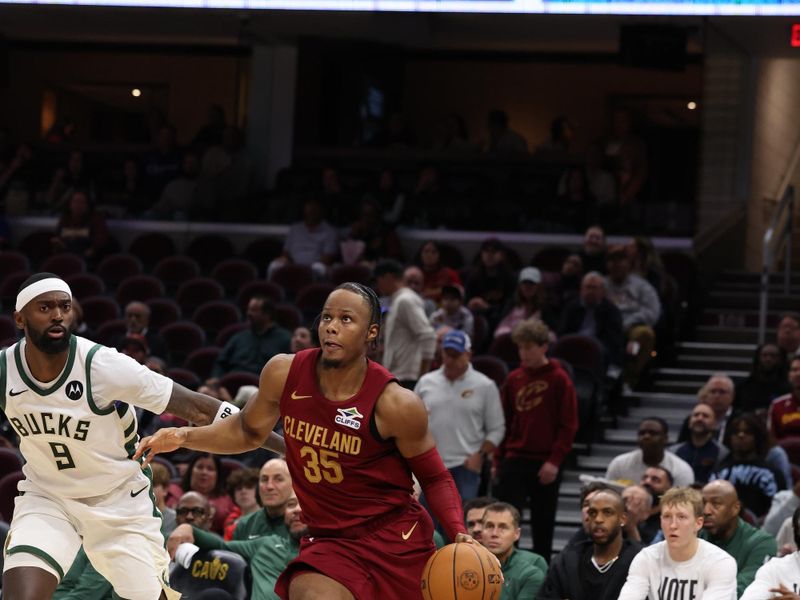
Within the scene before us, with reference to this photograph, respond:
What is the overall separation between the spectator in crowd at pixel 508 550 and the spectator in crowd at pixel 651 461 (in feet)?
5.49

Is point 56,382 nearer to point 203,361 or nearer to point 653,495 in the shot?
point 653,495

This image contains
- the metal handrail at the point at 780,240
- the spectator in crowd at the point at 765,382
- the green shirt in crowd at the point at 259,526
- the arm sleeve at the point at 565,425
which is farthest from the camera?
the metal handrail at the point at 780,240

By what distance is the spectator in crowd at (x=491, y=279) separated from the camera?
43.0 feet

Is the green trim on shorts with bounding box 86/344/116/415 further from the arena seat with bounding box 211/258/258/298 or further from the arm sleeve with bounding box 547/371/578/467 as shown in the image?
the arena seat with bounding box 211/258/258/298

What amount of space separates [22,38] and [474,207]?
7272mm

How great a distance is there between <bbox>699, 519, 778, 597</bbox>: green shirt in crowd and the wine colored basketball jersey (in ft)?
10.2

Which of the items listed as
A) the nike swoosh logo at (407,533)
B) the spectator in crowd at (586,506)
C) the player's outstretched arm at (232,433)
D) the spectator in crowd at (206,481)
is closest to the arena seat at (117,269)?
the spectator in crowd at (206,481)

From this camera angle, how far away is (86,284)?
14.7 m

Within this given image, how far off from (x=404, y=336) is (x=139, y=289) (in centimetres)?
463

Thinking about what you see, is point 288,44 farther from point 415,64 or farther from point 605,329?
point 605,329

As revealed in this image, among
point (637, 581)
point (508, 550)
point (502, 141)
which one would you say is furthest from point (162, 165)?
point (637, 581)

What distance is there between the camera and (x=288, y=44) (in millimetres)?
17719

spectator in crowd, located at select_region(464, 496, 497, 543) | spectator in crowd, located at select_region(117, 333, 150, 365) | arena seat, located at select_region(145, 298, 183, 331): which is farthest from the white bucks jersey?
arena seat, located at select_region(145, 298, 183, 331)

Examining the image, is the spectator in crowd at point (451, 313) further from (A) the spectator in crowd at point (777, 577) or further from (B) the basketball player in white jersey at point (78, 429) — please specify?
(B) the basketball player in white jersey at point (78, 429)
